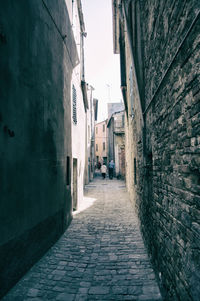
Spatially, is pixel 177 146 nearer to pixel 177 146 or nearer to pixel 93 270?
pixel 177 146

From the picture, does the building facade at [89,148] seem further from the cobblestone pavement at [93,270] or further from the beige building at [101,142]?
the beige building at [101,142]

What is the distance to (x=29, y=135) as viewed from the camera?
4.20 m

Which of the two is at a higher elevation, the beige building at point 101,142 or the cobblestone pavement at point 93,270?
the beige building at point 101,142

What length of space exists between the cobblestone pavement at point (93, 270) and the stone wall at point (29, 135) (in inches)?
12.8

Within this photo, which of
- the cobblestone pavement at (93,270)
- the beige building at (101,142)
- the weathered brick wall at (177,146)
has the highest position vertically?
the beige building at (101,142)

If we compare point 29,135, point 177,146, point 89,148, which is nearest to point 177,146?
point 177,146

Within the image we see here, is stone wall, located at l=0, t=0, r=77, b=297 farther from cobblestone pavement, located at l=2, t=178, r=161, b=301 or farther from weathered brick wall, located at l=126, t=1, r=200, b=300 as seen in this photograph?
weathered brick wall, located at l=126, t=1, r=200, b=300

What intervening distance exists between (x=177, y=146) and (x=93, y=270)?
3.00 meters

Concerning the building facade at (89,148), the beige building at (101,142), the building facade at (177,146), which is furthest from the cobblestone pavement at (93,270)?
the beige building at (101,142)

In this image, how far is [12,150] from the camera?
3.59m

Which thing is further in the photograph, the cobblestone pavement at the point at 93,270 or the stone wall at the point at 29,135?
the stone wall at the point at 29,135

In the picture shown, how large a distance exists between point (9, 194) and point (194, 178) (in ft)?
9.35

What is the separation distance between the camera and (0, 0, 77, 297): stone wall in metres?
3.43

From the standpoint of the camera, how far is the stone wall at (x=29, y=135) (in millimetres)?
3434
